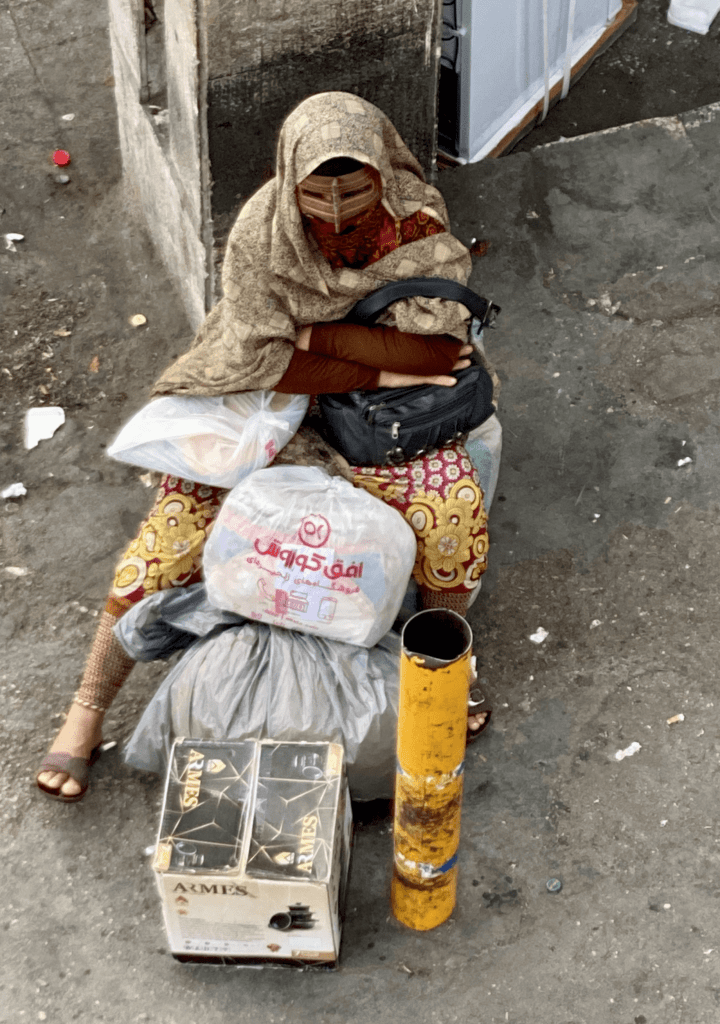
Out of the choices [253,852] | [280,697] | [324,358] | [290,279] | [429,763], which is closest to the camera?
[429,763]

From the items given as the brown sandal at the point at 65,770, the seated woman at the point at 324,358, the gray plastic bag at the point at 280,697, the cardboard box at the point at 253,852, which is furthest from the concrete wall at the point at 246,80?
the cardboard box at the point at 253,852

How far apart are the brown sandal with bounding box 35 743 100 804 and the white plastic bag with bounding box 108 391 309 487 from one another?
32.2 inches

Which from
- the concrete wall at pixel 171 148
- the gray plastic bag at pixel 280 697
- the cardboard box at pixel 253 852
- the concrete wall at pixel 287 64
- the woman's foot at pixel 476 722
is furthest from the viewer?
the concrete wall at pixel 171 148

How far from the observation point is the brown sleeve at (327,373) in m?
3.27

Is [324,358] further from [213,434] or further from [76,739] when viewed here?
[76,739]

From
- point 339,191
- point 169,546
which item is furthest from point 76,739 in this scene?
point 339,191

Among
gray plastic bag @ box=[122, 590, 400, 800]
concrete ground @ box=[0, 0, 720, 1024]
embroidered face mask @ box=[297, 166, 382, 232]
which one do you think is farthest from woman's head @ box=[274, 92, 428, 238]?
concrete ground @ box=[0, 0, 720, 1024]

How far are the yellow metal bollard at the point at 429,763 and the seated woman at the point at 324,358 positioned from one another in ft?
1.84

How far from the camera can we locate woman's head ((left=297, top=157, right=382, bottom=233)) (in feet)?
9.74

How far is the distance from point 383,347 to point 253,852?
1.34 metres

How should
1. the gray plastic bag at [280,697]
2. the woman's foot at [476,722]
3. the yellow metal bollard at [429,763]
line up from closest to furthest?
the yellow metal bollard at [429,763] < the gray plastic bag at [280,697] < the woman's foot at [476,722]

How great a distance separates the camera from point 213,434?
3.29 m

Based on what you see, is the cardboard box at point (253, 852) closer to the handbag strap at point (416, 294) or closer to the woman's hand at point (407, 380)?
the woman's hand at point (407, 380)

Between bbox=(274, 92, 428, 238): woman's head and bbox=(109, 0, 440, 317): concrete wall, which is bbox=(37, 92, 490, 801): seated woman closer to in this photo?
bbox=(274, 92, 428, 238): woman's head
